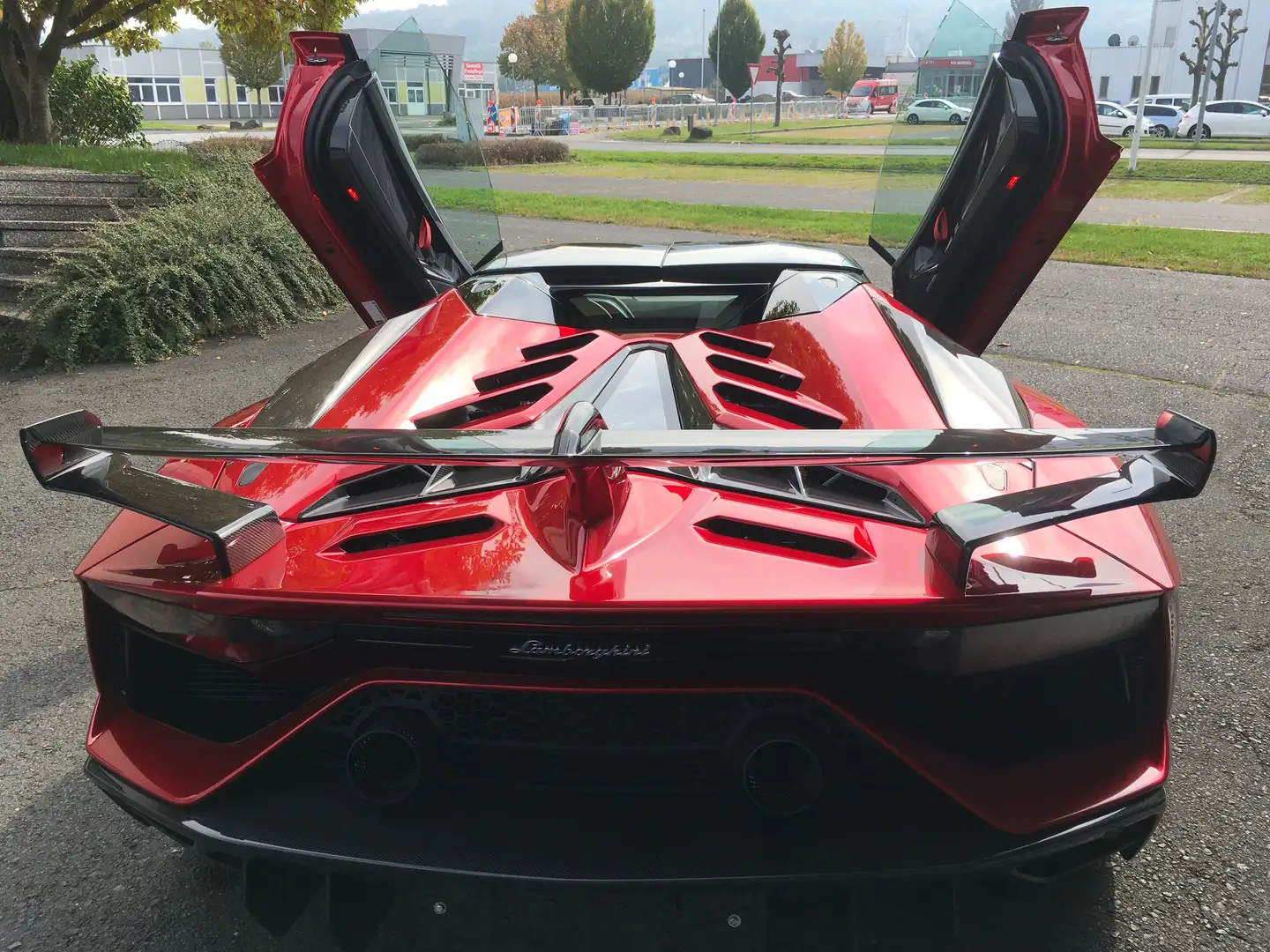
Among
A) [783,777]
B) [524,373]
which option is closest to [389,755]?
[783,777]

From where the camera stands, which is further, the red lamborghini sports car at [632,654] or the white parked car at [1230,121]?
the white parked car at [1230,121]

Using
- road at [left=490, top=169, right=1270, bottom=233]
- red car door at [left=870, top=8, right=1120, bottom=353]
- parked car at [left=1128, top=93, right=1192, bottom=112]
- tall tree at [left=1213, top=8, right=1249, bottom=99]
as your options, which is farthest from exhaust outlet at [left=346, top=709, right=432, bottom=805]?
tall tree at [left=1213, top=8, right=1249, bottom=99]

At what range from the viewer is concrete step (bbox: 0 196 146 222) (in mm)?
8344

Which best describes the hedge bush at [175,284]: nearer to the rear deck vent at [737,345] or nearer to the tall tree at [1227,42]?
the rear deck vent at [737,345]

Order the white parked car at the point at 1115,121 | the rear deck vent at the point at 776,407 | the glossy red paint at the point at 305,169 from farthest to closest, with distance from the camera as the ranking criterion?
1. the white parked car at the point at 1115,121
2. the glossy red paint at the point at 305,169
3. the rear deck vent at the point at 776,407

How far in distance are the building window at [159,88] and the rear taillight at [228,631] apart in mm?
86669

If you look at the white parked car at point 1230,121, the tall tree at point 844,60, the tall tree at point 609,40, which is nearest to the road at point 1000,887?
the white parked car at point 1230,121

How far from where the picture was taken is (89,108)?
47.8 feet

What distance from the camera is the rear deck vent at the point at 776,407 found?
2.11 meters

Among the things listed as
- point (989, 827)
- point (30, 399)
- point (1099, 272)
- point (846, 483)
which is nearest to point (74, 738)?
point (846, 483)

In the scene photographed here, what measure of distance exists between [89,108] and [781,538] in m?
16.6

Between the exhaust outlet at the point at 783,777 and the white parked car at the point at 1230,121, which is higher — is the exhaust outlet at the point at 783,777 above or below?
below

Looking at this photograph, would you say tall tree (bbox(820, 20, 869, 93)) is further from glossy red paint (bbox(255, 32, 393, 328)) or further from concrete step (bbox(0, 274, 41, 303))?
glossy red paint (bbox(255, 32, 393, 328))

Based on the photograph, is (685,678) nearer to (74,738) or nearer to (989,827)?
(989,827)
